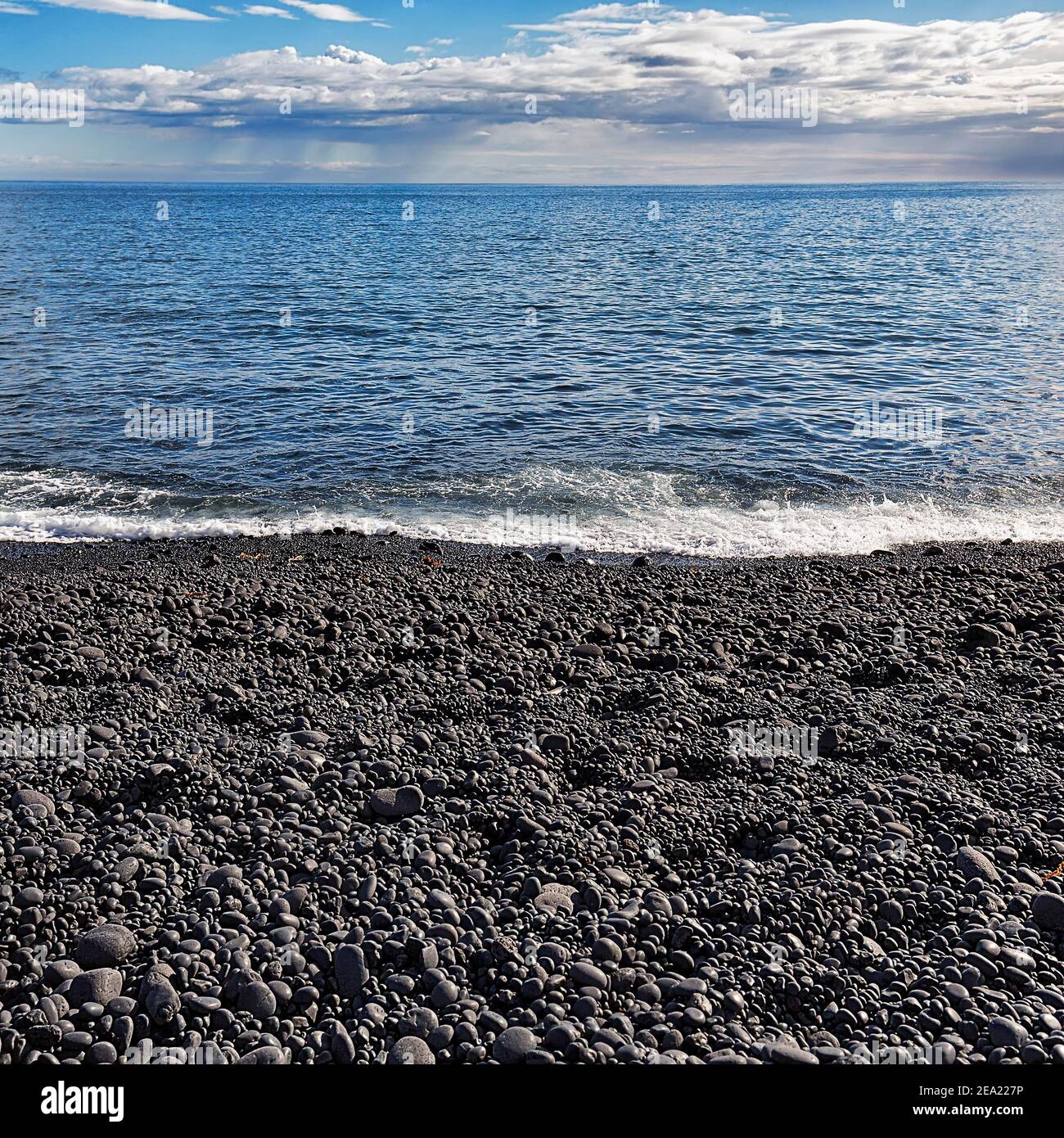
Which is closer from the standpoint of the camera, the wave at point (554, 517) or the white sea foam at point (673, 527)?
the white sea foam at point (673, 527)

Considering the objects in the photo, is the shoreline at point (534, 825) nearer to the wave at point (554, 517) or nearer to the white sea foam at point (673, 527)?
the white sea foam at point (673, 527)

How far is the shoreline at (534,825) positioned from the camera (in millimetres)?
5066

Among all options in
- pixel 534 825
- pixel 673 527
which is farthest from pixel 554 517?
pixel 534 825

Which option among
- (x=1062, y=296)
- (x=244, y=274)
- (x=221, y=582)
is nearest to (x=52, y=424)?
(x=221, y=582)

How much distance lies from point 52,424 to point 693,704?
18.4 metres

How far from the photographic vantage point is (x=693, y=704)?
28.2 ft

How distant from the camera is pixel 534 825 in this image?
668cm

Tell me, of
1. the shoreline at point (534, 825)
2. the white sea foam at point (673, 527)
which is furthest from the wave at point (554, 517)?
the shoreline at point (534, 825)

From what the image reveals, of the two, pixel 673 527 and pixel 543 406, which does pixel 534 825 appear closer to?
pixel 673 527

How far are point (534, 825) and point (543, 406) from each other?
17.5 meters

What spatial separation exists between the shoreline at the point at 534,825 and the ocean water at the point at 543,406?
16.5 feet

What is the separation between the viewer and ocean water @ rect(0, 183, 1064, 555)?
53.3 feet

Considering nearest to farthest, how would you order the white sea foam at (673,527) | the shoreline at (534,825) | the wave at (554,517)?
the shoreline at (534,825) < the white sea foam at (673,527) < the wave at (554,517)
